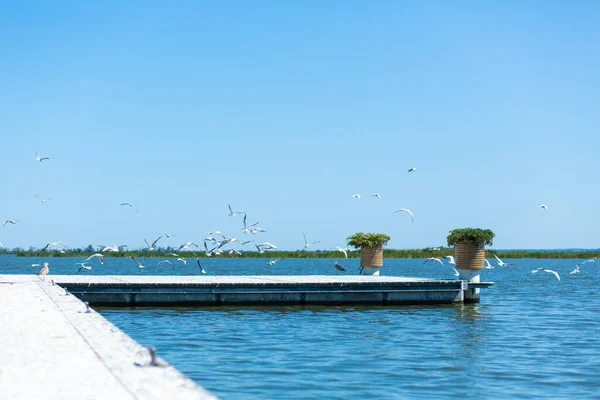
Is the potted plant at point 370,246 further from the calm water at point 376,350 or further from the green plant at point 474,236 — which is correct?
the calm water at point 376,350

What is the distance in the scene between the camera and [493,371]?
557 inches

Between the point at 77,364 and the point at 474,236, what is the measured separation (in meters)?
19.3

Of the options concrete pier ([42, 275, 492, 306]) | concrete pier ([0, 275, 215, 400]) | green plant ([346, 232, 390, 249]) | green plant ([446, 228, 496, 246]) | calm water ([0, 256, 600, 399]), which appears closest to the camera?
concrete pier ([0, 275, 215, 400])

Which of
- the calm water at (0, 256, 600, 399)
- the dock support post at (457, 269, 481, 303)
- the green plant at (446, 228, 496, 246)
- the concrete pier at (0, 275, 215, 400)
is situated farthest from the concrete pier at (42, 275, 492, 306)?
the concrete pier at (0, 275, 215, 400)

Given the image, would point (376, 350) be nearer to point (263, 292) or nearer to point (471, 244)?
point (263, 292)

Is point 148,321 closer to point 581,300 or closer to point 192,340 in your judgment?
point 192,340

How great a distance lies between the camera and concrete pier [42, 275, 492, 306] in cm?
2297

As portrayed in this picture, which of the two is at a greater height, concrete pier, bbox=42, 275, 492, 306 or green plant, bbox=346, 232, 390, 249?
green plant, bbox=346, 232, 390, 249

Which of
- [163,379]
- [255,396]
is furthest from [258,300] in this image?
[163,379]

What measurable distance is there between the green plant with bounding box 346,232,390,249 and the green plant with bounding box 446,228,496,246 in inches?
166

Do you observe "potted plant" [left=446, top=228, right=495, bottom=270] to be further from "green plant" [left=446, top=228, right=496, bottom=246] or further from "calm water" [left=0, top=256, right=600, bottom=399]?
"calm water" [left=0, top=256, right=600, bottom=399]

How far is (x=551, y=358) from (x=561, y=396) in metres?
3.97

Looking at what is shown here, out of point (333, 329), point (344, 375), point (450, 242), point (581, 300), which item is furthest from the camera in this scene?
point (581, 300)

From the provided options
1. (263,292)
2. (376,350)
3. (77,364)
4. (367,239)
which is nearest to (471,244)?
(367,239)
